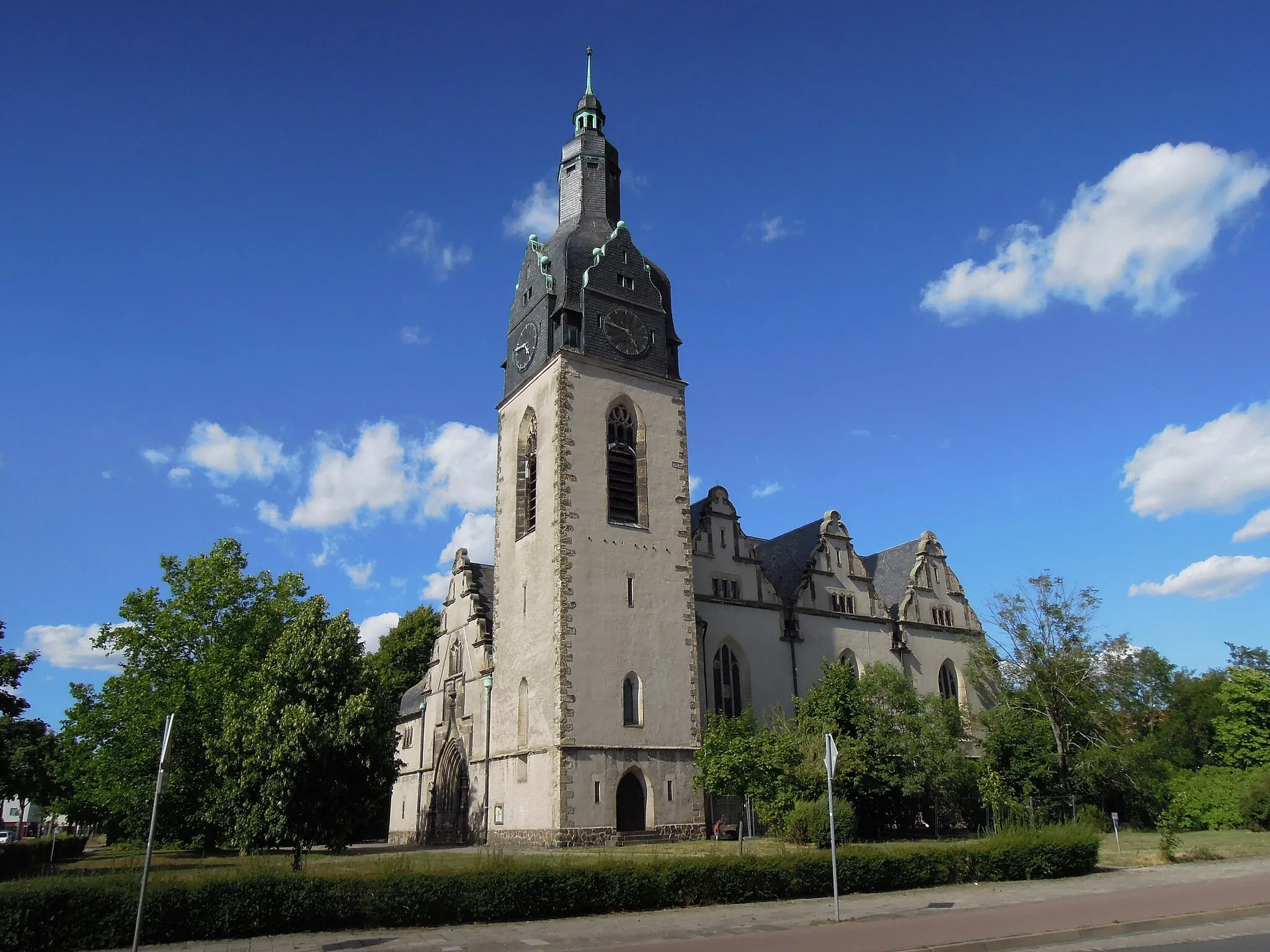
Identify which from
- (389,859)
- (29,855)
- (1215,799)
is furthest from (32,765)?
(1215,799)

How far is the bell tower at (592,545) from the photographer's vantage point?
103ft

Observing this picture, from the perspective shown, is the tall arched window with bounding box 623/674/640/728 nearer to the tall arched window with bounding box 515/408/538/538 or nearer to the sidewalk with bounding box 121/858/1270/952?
the tall arched window with bounding box 515/408/538/538

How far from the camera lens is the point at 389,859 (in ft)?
53.5

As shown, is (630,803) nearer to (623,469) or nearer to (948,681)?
(623,469)

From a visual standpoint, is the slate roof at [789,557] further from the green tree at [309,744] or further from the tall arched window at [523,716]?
the green tree at [309,744]

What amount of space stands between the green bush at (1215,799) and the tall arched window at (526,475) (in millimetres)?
27875

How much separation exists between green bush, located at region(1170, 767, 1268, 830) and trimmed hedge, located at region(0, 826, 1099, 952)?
23.8 metres

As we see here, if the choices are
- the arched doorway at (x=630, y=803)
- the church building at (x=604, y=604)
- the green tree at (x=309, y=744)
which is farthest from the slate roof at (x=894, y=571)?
the green tree at (x=309, y=744)

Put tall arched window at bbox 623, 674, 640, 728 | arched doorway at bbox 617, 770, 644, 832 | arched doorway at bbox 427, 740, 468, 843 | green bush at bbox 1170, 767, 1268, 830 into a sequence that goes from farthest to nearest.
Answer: arched doorway at bbox 427, 740, 468, 843, green bush at bbox 1170, 767, 1268, 830, tall arched window at bbox 623, 674, 640, 728, arched doorway at bbox 617, 770, 644, 832

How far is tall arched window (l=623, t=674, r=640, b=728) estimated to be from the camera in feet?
106

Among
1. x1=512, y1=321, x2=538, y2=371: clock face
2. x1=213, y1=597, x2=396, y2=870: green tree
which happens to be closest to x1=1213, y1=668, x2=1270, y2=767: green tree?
x1=512, y1=321, x2=538, y2=371: clock face

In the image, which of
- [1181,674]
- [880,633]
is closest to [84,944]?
[880,633]

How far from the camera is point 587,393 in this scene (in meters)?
35.7

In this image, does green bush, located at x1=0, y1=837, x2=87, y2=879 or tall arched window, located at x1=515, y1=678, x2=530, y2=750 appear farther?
tall arched window, located at x1=515, y1=678, x2=530, y2=750
